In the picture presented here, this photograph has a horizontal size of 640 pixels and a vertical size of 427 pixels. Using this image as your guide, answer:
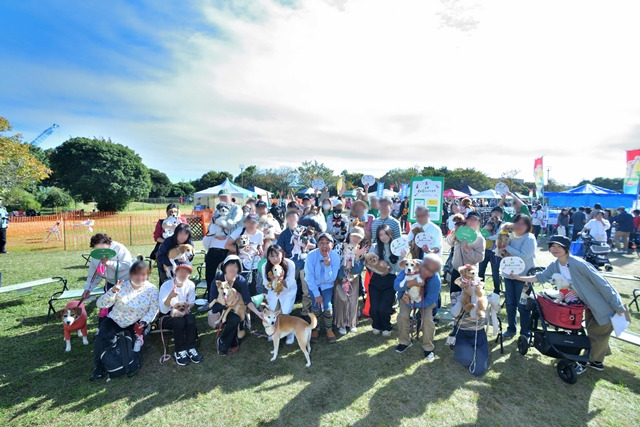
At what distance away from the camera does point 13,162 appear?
1462 cm

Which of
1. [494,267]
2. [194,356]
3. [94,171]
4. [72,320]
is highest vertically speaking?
[94,171]

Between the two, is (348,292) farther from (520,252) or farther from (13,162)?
(13,162)

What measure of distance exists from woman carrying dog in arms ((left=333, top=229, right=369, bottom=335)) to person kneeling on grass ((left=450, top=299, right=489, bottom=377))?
1555 mm

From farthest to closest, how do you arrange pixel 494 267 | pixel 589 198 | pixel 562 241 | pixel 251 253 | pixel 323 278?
pixel 589 198, pixel 494 267, pixel 251 253, pixel 323 278, pixel 562 241

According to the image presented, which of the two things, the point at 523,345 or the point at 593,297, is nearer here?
the point at 593,297

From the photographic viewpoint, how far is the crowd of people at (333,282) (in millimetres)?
3869

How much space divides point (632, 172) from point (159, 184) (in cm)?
7212

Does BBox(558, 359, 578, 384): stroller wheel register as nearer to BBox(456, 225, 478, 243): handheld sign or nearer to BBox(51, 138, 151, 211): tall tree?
BBox(456, 225, 478, 243): handheld sign

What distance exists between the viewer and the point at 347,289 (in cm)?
486

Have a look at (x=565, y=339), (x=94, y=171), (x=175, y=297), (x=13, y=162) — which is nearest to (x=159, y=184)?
(x=94, y=171)

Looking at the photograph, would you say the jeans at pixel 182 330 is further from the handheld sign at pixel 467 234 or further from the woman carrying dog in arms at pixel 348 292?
the handheld sign at pixel 467 234

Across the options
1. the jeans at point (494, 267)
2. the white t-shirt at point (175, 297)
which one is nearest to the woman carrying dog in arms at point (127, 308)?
the white t-shirt at point (175, 297)

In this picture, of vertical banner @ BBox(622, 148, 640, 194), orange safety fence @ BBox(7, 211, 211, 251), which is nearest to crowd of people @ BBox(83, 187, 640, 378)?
orange safety fence @ BBox(7, 211, 211, 251)

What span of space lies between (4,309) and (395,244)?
7.59 metres
